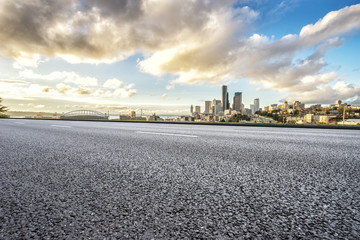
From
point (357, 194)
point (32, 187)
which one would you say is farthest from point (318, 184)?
point (32, 187)

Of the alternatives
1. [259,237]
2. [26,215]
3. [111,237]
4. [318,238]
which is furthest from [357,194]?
[26,215]

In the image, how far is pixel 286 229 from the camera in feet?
3.44

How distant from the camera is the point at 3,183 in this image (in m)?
1.80

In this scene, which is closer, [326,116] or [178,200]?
[178,200]

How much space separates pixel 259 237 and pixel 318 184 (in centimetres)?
118

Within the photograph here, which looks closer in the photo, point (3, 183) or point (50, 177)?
point (3, 183)

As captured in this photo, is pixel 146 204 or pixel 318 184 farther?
pixel 318 184

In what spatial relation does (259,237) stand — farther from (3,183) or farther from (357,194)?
(3,183)

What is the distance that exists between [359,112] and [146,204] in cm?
5523

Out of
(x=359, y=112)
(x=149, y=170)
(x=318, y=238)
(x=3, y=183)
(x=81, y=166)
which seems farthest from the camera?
(x=359, y=112)

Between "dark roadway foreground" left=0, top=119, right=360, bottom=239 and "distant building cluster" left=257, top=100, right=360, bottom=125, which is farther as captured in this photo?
"distant building cluster" left=257, top=100, right=360, bottom=125

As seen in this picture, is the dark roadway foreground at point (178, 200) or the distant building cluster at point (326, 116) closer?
the dark roadway foreground at point (178, 200)

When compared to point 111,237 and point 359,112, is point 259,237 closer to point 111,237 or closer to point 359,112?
point 111,237

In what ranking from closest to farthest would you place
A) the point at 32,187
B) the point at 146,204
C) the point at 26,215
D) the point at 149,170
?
the point at 26,215, the point at 146,204, the point at 32,187, the point at 149,170
